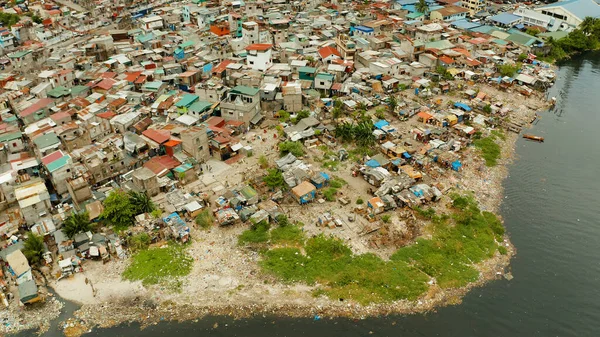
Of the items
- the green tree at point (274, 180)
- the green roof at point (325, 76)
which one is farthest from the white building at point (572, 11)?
the green tree at point (274, 180)

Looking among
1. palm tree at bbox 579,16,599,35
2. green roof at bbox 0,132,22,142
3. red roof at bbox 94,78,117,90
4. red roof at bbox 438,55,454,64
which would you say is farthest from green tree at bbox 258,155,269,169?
palm tree at bbox 579,16,599,35

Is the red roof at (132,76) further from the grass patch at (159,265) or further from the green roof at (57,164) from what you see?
the grass patch at (159,265)

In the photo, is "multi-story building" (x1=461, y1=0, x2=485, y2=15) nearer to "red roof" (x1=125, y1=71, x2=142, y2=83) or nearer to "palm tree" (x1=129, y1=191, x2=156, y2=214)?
"red roof" (x1=125, y1=71, x2=142, y2=83)

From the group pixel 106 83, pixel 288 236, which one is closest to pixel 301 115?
pixel 288 236

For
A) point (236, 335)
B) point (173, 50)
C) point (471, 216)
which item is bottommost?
point (236, 335)

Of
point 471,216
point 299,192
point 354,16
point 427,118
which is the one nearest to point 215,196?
point 299,192

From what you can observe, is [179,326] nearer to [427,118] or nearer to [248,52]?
[427,118]
